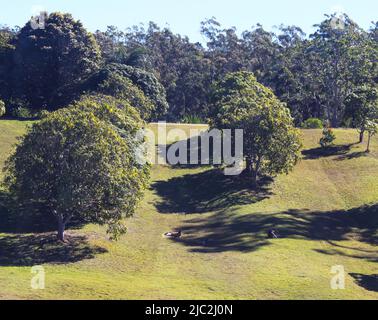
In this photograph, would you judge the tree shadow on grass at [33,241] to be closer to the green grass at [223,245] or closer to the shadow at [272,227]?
the green grass at [223,245]

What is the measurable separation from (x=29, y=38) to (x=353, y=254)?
5858 cm

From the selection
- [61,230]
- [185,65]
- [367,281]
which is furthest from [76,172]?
Result: [185,65]

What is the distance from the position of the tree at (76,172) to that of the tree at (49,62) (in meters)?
41.9

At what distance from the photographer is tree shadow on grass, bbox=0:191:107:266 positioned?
38.1 metres

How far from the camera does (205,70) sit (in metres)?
119

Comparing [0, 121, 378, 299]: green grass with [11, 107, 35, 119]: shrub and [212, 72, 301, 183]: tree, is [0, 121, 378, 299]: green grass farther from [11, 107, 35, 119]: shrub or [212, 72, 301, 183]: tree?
[11, 107, 35, 119]: shrub

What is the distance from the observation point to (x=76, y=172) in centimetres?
4044

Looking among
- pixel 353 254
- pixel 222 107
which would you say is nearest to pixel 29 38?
pixel 222 107

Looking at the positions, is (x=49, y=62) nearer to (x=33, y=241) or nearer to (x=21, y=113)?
(x=21, y=113)

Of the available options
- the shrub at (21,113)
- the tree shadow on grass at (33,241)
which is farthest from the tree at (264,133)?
the shrub at (21,113)

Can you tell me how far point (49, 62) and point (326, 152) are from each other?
135 feet

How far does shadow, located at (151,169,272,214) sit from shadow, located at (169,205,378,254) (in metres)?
2.91
